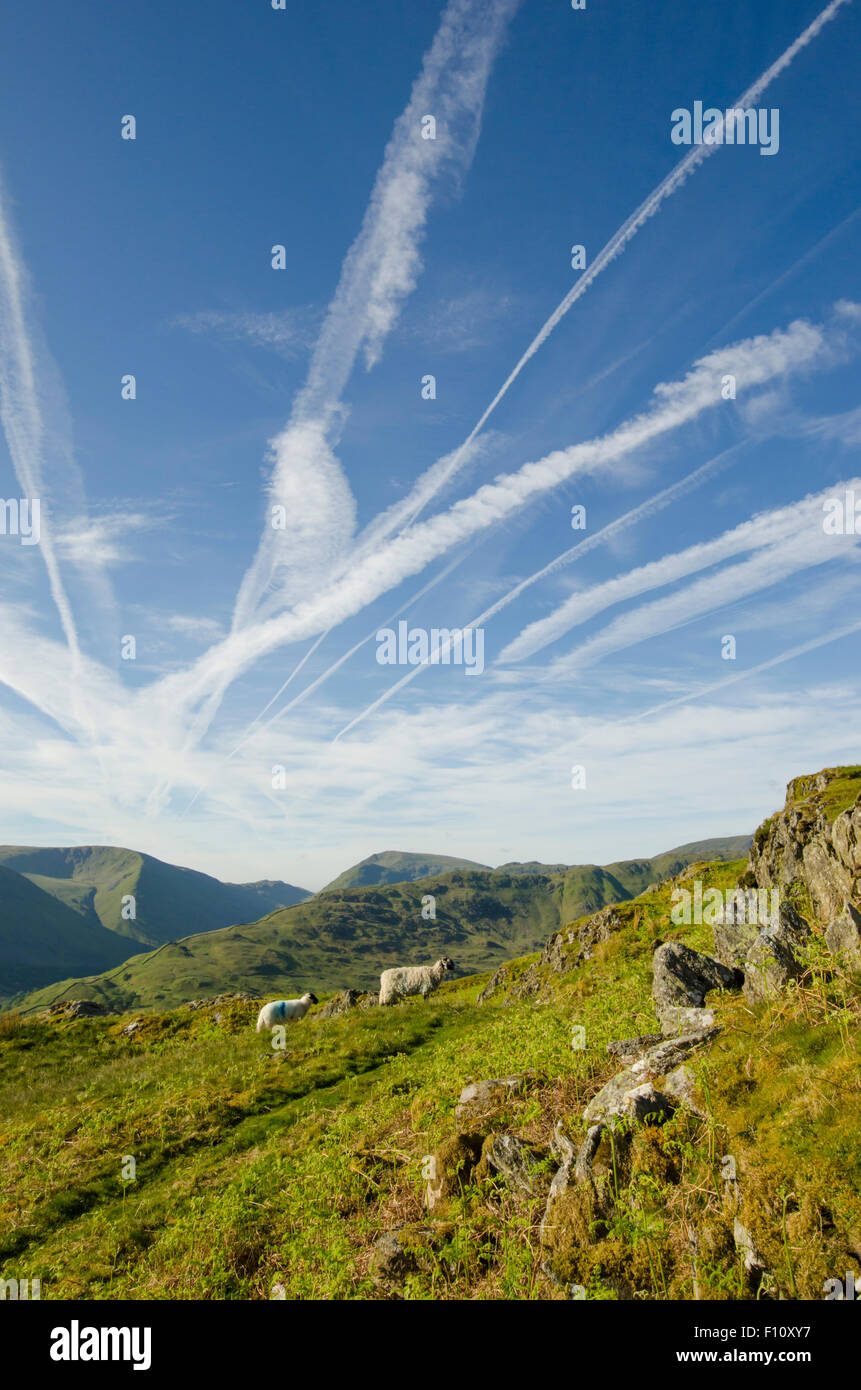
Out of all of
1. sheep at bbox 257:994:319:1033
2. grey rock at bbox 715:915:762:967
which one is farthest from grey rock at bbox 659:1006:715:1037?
sheep at bbox 257:994:319:1033

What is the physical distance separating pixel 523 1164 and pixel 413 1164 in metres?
3.54

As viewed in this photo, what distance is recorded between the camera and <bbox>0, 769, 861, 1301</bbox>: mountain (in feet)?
23.2

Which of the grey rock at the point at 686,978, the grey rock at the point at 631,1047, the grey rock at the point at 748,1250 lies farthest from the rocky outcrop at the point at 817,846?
the grey rock at the point at 748,1250

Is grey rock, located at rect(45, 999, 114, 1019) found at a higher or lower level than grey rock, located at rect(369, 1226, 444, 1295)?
lower

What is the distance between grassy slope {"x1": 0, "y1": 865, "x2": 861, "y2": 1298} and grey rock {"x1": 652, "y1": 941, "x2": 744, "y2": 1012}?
102 cm

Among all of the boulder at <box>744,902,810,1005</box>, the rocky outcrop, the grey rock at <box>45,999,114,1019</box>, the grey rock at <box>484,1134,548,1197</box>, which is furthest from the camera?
the grey rock at <box>45,999,114,1019</box>

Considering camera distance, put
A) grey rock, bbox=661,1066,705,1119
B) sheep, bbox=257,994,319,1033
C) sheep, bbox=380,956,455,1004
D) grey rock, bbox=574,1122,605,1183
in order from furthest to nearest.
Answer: sheep, bbox=380,956,455,1004 < sheep, bbox=257,994,319,1033 < grey rock, bbox=661,1066,705,1119 < grey rock, bbox=574,1122,605,1183

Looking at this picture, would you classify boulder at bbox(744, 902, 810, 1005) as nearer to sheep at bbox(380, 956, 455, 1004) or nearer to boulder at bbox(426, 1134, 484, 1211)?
boulder at bbox(426, 1134, 484, 1211)

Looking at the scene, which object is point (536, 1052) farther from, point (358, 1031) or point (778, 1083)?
point (358, 1031)

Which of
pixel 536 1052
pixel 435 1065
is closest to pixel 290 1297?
pixel 536 1052


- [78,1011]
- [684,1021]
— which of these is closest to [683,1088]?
[684,1021]

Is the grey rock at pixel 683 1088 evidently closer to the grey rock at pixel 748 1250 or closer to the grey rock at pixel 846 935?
the grey rock at pixel 748 1250

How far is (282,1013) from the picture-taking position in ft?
132

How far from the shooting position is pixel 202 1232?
1238 cm
